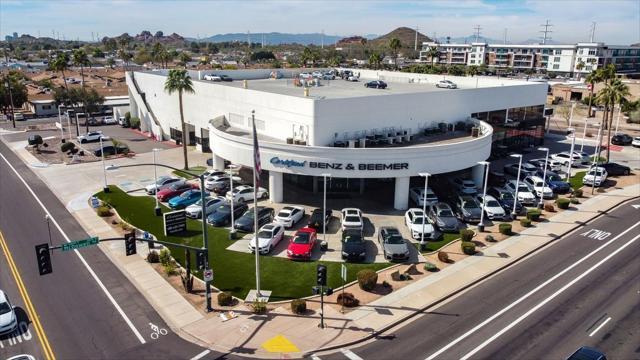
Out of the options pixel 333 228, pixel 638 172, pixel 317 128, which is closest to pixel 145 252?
pixel 333 228

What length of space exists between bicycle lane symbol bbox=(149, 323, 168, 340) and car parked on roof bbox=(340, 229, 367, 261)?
1296cm

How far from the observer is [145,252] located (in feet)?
110

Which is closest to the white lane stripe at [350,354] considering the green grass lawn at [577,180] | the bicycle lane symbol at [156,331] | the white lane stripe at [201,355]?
the white lane stripe at [201,355]

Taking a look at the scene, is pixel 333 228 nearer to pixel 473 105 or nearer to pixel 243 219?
pixel 243 219

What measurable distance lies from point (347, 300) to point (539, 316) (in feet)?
35.8

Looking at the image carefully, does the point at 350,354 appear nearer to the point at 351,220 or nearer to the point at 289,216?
the point at 351,220

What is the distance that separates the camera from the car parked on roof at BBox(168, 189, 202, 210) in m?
42.0

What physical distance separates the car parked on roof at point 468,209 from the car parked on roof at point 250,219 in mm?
16761

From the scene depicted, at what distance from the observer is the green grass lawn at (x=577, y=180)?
50362mm

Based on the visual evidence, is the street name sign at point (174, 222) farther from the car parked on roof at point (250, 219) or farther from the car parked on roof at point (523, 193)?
the car parked on roof at point (523, 193)

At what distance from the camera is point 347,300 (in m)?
26.4

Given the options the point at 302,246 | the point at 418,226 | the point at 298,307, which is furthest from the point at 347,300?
the point at 418,226

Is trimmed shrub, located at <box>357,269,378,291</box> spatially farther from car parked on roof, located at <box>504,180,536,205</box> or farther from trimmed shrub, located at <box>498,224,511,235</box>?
car parked on roof, located at <box>504,180,536,205</box>

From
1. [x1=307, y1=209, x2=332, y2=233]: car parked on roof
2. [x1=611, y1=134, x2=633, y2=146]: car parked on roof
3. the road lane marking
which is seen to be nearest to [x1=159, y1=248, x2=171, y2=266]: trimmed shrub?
the road lane marking
